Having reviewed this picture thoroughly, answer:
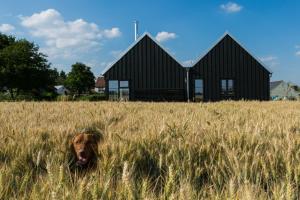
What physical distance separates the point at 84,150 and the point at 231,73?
32.4m

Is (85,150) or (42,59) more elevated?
(42,59)

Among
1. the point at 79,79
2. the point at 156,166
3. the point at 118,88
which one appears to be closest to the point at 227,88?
the point at 118,88

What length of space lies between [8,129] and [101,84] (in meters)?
103

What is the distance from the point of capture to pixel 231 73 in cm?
3347

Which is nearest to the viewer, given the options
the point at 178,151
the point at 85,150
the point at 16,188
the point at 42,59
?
the point at 16,188

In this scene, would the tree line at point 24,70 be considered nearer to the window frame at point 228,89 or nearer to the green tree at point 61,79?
the window frame at point 228,89

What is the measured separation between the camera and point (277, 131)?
10.3ft

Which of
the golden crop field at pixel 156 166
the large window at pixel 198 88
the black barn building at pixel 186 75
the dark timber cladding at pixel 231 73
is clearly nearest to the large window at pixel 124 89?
the black barn building at pixel 186 75

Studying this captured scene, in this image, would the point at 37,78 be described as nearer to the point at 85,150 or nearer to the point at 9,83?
the point at 9,83

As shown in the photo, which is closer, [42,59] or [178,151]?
[178,151]

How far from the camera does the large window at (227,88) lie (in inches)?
1310

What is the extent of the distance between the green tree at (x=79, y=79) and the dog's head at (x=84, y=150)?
85.5 meters

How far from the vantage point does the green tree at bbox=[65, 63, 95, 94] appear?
87.2 meters

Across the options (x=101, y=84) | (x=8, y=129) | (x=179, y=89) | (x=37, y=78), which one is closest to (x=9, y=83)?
(x=37, y=78)
